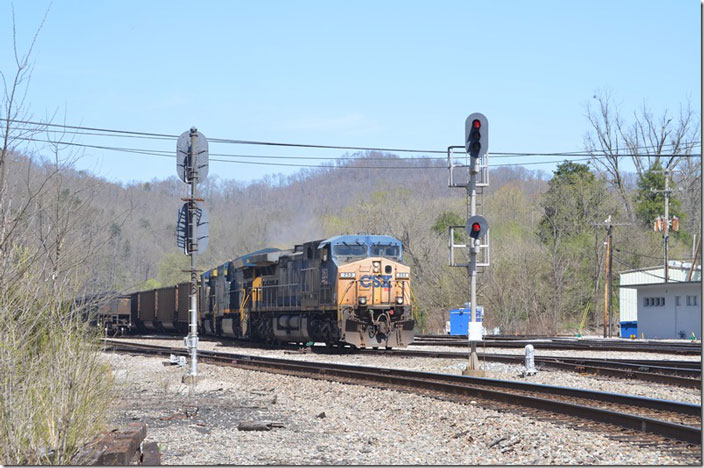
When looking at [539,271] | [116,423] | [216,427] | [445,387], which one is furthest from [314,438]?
[539,271]

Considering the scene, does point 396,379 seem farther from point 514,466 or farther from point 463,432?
point 514,466

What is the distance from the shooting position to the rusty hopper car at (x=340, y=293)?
2245 cm

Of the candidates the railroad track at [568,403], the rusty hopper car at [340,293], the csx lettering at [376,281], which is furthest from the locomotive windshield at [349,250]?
the railroad track at [568,403]

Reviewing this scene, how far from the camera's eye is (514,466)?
6969 mm

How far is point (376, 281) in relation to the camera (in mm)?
22750

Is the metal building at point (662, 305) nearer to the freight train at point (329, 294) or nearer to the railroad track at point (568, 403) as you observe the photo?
the freight train at point (329, 294)

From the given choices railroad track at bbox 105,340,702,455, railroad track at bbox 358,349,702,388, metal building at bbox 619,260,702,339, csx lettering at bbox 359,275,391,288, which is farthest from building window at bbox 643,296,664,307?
railroad track at bbox 105,340,702,455

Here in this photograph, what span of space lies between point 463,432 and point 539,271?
140 feet

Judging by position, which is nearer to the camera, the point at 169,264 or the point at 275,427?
the point at 275,427

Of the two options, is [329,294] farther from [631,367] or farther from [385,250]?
[631,367]

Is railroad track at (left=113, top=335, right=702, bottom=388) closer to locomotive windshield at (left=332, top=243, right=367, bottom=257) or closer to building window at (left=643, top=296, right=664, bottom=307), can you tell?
locomotive windshield at (left=332, top=243, right=367, bottom=257)

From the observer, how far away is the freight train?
22.5 m

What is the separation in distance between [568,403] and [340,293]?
12.5m

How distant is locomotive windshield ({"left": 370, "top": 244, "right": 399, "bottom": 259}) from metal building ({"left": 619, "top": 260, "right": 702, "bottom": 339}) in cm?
1695
